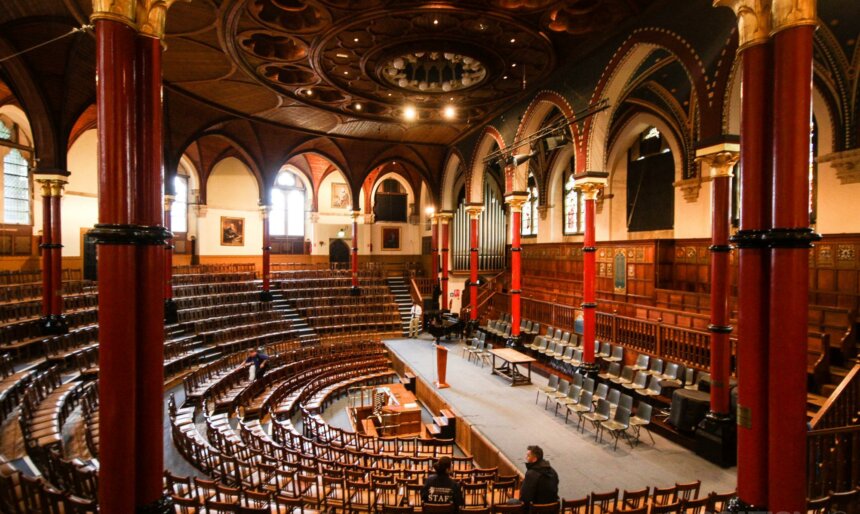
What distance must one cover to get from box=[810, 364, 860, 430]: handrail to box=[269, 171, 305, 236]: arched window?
2186 centimetres

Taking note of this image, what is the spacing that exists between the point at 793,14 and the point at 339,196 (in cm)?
2243

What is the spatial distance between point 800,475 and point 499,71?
9705mm

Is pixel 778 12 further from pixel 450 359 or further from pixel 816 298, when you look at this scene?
pixel 450 359

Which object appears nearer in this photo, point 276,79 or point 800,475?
point 800,475

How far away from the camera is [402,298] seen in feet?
64.1

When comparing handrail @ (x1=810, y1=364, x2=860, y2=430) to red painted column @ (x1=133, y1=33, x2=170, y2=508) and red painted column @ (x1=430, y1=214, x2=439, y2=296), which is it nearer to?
red painted column @ (x1=133, y1=33, x2=170, y2=508)

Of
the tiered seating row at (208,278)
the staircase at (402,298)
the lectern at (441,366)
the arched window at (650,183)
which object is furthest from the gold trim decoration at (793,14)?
the tiered seating row at (208,278)

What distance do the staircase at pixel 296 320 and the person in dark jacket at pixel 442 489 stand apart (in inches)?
397

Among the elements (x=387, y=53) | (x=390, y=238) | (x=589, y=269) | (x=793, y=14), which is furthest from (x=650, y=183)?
(x=390, y=238)

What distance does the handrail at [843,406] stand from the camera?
4.80 m

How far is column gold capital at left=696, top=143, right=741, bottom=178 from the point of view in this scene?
23.0ft

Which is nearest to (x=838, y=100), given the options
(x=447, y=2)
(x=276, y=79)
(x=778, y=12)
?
(x=778, y=12)

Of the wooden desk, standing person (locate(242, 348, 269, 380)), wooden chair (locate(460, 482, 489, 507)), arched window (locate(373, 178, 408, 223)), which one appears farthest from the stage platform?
arched window (locate(373, 178, 408, 223))

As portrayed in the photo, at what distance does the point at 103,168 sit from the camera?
10.9 feet
